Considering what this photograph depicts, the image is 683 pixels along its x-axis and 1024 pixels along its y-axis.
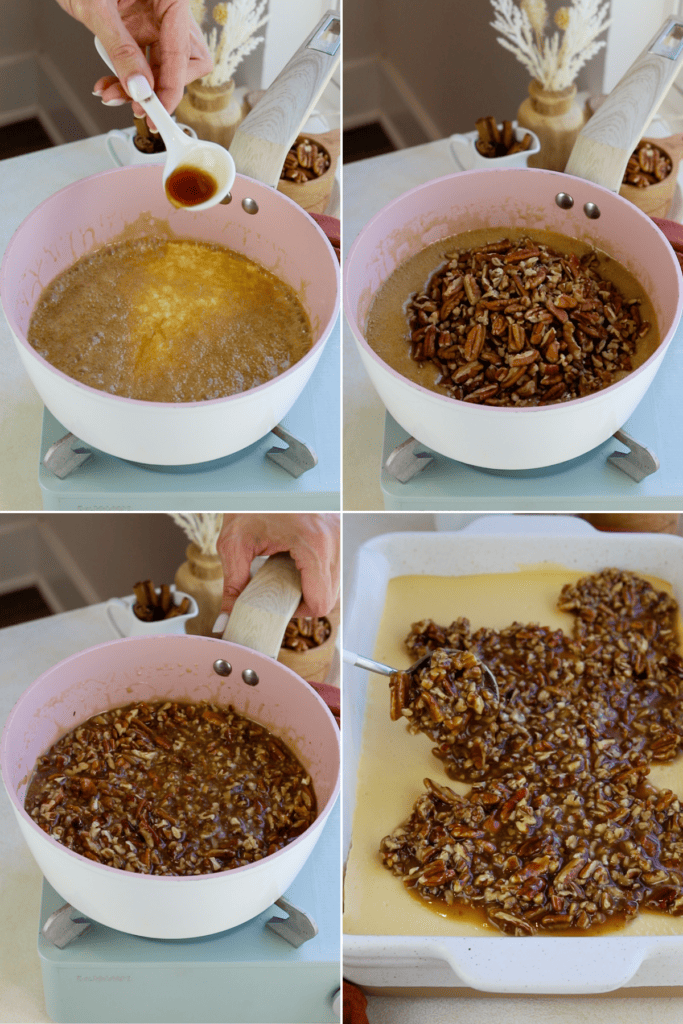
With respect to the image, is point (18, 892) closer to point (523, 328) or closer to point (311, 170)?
point (523, 328)

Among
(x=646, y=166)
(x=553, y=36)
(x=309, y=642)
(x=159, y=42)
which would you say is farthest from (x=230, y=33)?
(x=309, y=642)

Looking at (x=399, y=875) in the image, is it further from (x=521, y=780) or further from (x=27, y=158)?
(x=27, y=158)

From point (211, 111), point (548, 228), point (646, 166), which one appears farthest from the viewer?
point (211, 111)

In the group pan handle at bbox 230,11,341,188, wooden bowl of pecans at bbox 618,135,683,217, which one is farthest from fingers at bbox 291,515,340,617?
wooden bowl of pecans at bbox 618,135,683,217

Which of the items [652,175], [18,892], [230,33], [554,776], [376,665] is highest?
[230,33]

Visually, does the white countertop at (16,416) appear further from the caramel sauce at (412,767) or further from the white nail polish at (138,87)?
the caramel sauce at (412,767)

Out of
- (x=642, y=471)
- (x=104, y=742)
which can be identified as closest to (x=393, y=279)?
(x=642, y=471)
